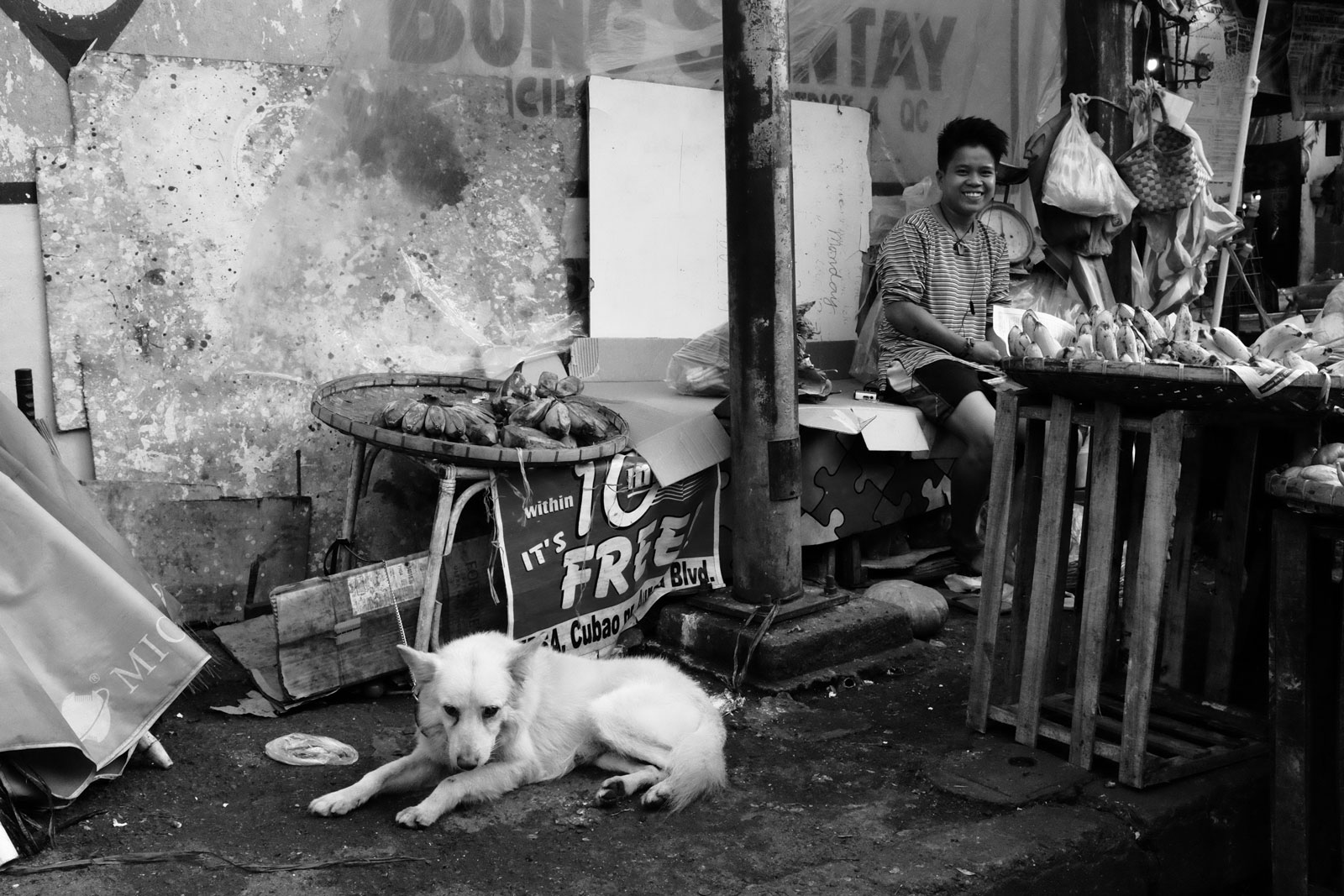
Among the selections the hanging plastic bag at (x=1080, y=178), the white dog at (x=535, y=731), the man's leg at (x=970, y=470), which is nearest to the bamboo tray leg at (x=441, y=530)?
the white dog at (x=535, y=731)

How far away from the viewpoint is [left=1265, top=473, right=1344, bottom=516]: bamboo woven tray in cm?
287

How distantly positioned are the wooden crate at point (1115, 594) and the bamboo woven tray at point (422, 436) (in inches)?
62.2

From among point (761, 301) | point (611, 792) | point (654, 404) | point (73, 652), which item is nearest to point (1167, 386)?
point (761, 301)

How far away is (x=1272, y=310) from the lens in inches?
361

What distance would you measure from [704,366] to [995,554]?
197 centimetres

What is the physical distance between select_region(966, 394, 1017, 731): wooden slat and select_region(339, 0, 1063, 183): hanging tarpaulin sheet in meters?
2.93

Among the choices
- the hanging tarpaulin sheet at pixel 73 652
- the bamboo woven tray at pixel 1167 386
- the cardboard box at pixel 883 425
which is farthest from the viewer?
the cardboard box at pixel 883 425

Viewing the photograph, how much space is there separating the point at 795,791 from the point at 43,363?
3.37 m

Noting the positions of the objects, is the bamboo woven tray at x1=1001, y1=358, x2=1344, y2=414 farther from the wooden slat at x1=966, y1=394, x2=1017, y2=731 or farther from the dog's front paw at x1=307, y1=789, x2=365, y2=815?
the dog's front paw at x1=307, y1=789, x2=365, y2=815

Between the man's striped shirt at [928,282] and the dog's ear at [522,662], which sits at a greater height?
the man's striped shirt at [928,282]

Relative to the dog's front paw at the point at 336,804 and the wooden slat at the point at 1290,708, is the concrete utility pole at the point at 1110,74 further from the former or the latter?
the dog's front paw at the point at 336,804

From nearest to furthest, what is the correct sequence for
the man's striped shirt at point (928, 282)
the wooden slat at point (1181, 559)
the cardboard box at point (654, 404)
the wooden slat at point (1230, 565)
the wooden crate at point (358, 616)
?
the wooden slat at point (1230, 565), the wooden slat at point (1181, 559), the wooden crate at point (358, 616), the cardboard box at point (654, 404), the man's striped shirt at point (928, 282)

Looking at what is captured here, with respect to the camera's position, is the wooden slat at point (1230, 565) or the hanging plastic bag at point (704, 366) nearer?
the wooden slat at point (1230, 565)

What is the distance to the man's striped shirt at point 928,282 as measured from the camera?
5516 millimetres
